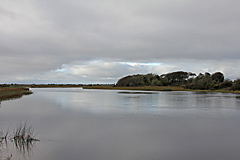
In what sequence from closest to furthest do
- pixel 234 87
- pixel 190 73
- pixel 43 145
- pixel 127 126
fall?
1. pixel 43 145
2. pixel 127 126
3. pixel 234 87
4. pixel 190 73

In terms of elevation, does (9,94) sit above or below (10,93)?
Result: below

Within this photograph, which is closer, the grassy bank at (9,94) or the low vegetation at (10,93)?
the grassy bank at (9,94)

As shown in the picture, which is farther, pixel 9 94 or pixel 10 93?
pixel 10 93

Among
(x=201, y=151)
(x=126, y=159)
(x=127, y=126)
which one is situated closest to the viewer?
(x=126, y=159)

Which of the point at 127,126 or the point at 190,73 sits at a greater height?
the point at 190,73

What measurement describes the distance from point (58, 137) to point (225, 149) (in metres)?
8.57

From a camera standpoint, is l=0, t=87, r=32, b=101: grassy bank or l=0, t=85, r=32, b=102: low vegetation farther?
l=0, t=85, r=32, b=102: low vegetation

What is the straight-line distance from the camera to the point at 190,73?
410 feet

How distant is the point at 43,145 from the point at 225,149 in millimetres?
8674

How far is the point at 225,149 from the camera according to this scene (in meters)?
10.0

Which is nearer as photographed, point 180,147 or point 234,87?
point 180,147

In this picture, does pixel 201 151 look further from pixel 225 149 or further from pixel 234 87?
pixel 234 87

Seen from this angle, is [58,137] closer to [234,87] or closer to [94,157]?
[94,157]

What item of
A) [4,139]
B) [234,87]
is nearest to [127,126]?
[4,139]
